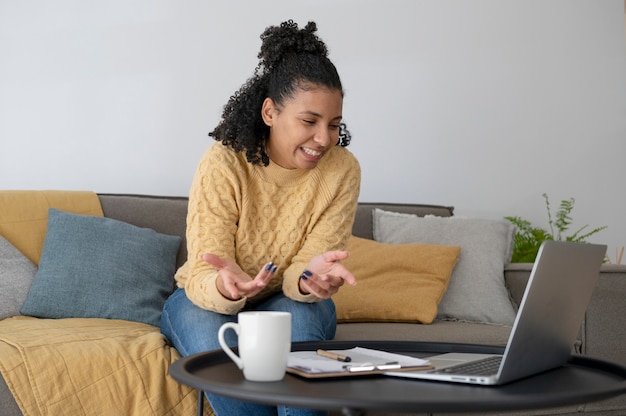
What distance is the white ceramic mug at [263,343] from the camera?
1.15 meters

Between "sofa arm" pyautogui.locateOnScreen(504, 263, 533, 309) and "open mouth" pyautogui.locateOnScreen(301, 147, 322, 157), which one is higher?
"open mouth" pyautogui.locateOnScreen(301, 147, 322, 157)

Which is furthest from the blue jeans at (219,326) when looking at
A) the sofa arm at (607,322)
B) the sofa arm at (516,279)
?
the sofa arm at (516,279)

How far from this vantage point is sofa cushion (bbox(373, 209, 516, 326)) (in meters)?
2.64

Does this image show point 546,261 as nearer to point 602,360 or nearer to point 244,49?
point 602,360

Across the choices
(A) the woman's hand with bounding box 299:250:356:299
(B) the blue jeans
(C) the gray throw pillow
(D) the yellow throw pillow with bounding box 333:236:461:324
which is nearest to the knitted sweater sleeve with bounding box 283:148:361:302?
(B) the blue jeans

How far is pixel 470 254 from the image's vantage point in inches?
108

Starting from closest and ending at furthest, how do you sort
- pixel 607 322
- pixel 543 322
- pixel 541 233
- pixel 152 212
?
pixel 543 322
pixel 607 322
pixel 152 212
pixel 541 233

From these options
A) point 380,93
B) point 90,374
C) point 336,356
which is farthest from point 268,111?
point 380,93

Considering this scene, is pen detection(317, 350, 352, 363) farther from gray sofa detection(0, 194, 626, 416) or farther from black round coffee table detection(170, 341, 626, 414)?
gray sofa detection(0, 194, 626, 416)

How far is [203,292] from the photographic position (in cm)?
177

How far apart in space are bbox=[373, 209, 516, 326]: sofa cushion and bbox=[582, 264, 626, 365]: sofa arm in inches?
11.7

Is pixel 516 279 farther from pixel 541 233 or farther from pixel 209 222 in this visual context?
pixel 209 222

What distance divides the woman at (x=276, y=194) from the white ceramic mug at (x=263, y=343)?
606mm

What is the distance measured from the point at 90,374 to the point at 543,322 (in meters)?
1.04
